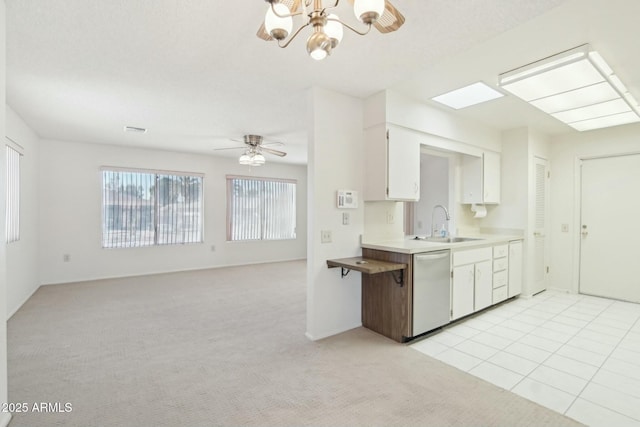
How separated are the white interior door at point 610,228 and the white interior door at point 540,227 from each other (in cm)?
44

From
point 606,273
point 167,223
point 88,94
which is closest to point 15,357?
point 88,94

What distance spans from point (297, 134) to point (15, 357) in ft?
13.1

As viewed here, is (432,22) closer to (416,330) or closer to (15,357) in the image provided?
(416,330)

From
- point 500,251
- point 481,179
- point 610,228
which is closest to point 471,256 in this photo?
point 500,251

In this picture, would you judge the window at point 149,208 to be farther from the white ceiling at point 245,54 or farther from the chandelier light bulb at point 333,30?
the chandelier light bulb at point 333,30

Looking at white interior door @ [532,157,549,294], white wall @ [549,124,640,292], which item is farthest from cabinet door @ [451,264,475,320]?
white wall @ [549,124,640,292]

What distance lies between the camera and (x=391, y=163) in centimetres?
308

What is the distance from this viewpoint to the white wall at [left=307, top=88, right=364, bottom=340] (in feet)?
9.70

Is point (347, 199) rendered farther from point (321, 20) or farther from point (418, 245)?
point (321, 20)

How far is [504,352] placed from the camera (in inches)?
104

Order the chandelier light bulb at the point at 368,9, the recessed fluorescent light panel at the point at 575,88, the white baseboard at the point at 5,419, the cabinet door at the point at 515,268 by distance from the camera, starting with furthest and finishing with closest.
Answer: the cabinet door at the point at 515,268 < the recessed fluorescent light panel at the point at 575,88 < the white baseboard at the point at 5,419 < the chandelier light bulb at the point at 368,9

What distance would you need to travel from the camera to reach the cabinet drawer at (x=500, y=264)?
3.73 m

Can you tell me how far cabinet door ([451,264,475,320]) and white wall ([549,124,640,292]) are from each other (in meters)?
2.28

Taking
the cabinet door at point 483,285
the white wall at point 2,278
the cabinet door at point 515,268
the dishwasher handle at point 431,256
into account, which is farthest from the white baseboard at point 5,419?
the cabinet door at point 515,268
